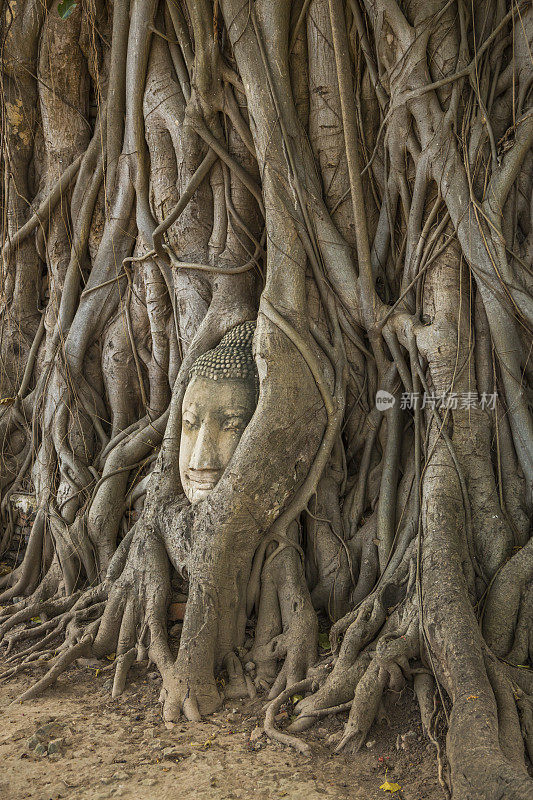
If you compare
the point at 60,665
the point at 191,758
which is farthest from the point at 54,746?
the point at 60,665

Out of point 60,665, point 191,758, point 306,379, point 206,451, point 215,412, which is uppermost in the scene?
point 306,379

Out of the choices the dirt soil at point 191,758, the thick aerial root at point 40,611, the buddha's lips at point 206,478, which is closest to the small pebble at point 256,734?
the dirt soil at point 191,758

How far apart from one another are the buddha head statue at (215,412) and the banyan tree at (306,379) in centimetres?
1

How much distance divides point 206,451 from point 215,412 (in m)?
0.20

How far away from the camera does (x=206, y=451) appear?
10.5 feet

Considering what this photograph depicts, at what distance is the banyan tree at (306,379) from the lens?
2.71 m

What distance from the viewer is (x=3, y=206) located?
16.7ft

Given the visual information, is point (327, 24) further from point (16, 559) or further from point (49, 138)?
point (16, 559)

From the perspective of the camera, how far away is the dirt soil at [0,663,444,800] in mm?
2129

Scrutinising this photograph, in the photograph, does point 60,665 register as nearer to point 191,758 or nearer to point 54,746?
point 54,746

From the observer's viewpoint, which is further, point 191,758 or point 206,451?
point 206,451

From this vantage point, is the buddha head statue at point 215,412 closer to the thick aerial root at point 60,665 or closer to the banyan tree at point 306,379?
the banyan tree at point 306,379

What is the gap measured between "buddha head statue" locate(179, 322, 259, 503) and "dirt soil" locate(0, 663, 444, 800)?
1042 mm

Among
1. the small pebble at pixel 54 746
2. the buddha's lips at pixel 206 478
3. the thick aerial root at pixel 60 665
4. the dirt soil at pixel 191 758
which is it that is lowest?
the dirt soil at pixel 191 758
